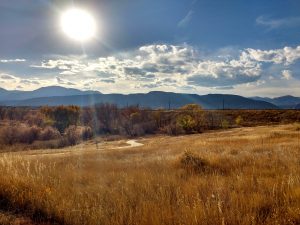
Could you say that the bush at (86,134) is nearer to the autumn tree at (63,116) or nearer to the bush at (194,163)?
the autumn tree at (63,116)

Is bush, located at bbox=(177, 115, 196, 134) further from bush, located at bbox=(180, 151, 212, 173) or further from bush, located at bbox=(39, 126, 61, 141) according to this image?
bush, located at bbox=(180, 151, 212, 173)

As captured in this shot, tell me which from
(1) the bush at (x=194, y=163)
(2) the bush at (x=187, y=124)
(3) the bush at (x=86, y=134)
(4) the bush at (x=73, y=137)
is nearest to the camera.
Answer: (1) the bush at (x=194, y=163)

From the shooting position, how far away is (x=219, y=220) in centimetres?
522

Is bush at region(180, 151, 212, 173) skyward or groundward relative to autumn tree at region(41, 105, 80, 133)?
skyward

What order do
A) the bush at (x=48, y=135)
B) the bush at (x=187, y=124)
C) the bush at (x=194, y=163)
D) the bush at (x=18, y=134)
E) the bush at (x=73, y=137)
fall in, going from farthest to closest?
the bush at (x=187, y=124)
the bush at (x=48, y=135)
the bush at (x=18, y=134)
the bush at (x=73, y=137)
the bush at (x=194, y=163)

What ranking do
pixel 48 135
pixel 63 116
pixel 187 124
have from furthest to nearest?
1. pixel 63 116
2. pixel 187 124
3. pixel 48 135

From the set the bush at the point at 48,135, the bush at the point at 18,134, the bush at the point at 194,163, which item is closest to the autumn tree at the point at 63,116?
the bush at the point at 48,135

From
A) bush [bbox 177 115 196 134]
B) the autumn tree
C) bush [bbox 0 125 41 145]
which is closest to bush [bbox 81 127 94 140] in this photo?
bush [bbox 0 125 41 145]

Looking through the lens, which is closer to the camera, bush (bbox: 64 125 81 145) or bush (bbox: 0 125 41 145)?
bush (bbox: 64 125 81 145)

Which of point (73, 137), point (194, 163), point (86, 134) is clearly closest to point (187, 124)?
point (86, 134)

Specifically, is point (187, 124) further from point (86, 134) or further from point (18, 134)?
point (18, 134)

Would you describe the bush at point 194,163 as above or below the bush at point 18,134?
above

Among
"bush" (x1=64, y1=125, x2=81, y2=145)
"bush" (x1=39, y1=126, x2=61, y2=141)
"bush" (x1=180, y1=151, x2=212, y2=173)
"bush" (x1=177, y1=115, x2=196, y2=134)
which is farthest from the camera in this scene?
"bush" (x1=177, y1=115, x2=196, y2=134)

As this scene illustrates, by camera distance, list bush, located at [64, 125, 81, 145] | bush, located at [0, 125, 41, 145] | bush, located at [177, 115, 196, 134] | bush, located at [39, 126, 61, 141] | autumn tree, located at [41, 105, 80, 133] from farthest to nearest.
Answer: autumn tree, located at [41, 105, 80, 133] < bush, located at [177, 115, 196, 134] < bush, located at [39, 126, 61, 141] < bush, located at [0, 125, 41, 145] < bush, located at [64, 125, 81, 145]
